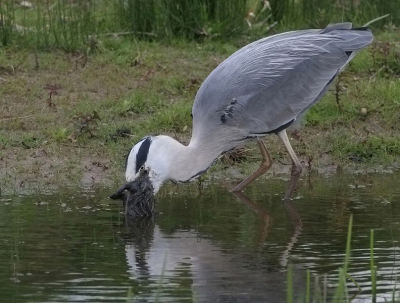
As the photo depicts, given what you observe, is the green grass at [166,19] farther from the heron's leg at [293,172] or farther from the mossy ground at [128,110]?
the heron's leg at [293,172]

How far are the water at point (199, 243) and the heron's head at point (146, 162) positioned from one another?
10.9 inches

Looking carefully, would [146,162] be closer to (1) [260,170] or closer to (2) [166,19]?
(1) [260,170]

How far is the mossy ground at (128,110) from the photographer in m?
8.52

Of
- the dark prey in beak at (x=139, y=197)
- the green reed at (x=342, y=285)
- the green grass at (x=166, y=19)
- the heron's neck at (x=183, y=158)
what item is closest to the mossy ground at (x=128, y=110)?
the green grass at (x=166, y=19)

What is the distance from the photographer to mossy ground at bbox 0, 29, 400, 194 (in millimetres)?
8516

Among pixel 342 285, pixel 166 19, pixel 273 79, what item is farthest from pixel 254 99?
pixel 342 285

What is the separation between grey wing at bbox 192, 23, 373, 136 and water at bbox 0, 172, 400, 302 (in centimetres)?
57

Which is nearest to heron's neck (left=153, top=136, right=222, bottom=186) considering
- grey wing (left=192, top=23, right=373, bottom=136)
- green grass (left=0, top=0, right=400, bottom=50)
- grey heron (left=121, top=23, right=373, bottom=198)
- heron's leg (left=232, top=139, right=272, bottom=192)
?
grey heron (left=121, top=23, right=373, bottom=198)

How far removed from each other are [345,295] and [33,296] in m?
1.45

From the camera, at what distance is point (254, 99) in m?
7.77

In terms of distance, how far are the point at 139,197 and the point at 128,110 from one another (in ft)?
8.74

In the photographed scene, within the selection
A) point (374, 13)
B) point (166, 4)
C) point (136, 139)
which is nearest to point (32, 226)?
point (136, 139)

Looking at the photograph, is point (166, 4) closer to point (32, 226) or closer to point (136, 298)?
point (32, 226)

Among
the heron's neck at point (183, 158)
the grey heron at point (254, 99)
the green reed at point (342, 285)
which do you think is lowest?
the green reed at point (342, 285)
